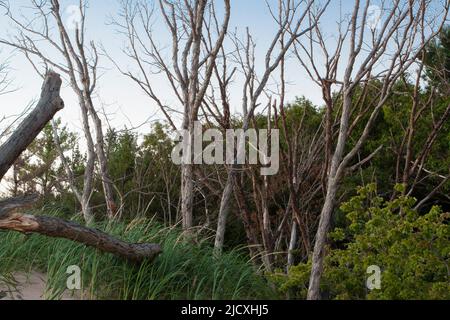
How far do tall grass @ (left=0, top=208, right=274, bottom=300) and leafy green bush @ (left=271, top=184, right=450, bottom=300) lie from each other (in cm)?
72

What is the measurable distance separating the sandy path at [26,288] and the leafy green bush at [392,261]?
7.40 ft

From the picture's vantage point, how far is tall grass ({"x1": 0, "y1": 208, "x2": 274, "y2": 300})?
5.09 meters

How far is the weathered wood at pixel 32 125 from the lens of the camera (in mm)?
4613

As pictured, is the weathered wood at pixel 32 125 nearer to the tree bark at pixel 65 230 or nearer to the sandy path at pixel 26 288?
the tree bark at pixel 65 230
